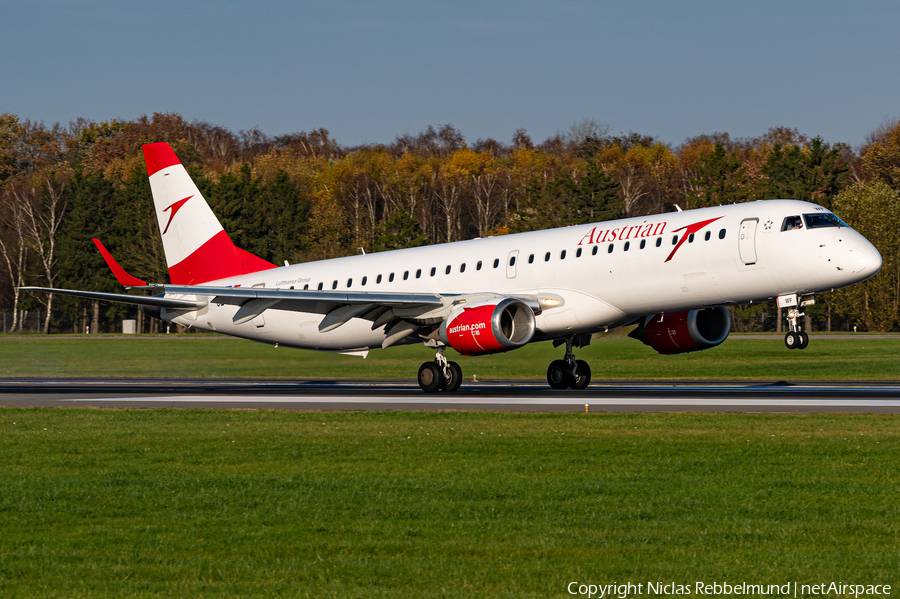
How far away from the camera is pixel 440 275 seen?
31469 mm

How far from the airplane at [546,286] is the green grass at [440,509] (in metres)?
7.38

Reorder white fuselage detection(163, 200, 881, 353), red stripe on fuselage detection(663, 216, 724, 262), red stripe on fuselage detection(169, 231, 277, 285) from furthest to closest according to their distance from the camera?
1. red stripe on fuselage detection(169, 231, 277, 285)
2. red stripe on fuselage detection(663, 216, 724, 262)
3. white fuselage detection(163, 200, 881, 353)

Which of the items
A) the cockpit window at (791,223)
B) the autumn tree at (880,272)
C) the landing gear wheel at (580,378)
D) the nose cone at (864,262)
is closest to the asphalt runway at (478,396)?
the landing gear wheel at (580,378)

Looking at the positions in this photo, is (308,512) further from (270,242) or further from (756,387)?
(270,242)

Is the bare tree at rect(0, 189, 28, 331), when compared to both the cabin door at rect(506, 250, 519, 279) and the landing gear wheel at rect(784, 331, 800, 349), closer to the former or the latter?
the cabin door at rect(506, 250, 519, 279)

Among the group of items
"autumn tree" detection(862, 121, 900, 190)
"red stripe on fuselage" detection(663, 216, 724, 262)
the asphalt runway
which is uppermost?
"autumn tree" detection(862, 121, 900, 190)

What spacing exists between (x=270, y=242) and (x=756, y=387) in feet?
276

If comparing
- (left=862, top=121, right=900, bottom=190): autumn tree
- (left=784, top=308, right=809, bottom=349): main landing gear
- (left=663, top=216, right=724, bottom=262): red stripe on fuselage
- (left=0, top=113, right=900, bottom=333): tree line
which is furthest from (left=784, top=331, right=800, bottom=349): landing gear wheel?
(left=862, top=121, right=900, bottom=190): autumn tree

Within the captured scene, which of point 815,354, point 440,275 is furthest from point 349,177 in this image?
point 440,275

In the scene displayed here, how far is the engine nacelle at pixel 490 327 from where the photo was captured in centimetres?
2731

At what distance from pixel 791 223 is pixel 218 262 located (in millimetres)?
19696

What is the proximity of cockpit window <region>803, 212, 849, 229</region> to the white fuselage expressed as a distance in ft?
0.52

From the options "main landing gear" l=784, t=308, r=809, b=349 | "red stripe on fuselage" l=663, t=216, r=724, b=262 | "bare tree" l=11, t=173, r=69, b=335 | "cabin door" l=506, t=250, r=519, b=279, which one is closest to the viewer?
"main landing gear" l=784, t=308, r=809, b=349

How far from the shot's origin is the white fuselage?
2545 centimetres
